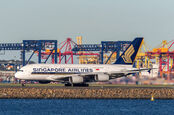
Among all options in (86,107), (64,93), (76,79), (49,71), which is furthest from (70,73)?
(86,107)

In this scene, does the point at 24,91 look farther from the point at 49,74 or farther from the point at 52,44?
the point at 52,44

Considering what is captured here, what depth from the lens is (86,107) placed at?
188 feet

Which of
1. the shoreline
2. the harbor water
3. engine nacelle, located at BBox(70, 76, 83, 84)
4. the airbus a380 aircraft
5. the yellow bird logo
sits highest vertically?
the yellow bird logo

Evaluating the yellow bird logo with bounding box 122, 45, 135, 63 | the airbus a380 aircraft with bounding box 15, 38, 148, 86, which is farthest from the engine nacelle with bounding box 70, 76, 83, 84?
the yellow bird logo with bounding box 122, 45, 135, 63

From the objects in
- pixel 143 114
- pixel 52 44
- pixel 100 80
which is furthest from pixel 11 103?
pixel 52 44

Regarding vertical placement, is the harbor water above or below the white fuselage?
below

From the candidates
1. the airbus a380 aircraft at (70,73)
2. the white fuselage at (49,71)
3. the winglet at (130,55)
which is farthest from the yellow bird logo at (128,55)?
the white fuselage at (49,71)

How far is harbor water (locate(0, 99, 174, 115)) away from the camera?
52588 millimetres

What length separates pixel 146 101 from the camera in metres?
67.0

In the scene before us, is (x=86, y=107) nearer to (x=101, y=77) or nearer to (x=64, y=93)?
(x=64, y=93)

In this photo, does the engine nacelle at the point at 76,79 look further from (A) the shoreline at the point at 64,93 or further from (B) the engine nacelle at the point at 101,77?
(A) the shoreline at the point at 64,93

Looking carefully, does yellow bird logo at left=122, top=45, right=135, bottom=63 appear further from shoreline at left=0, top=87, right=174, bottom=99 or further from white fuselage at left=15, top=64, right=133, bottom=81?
shoreline at left=0, top=87, right=174, bottom=99

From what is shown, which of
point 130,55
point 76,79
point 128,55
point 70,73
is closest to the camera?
point 76,79

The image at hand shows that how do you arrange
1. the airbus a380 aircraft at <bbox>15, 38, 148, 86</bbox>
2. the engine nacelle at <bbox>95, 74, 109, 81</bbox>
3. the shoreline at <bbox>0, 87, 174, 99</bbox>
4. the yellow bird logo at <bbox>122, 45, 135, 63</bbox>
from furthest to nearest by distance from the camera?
the yellow bird logo at <bbox>122, 45, 135, 63</bbox> < the engine nacelle at <bbox>95, 74, 109, 81</bbox> < the airbus a380 aircraft at <bbox>15, 38, 148, 86</bbox> < the shoreline at <bbox>0, 87, 174, 99</bbox>
